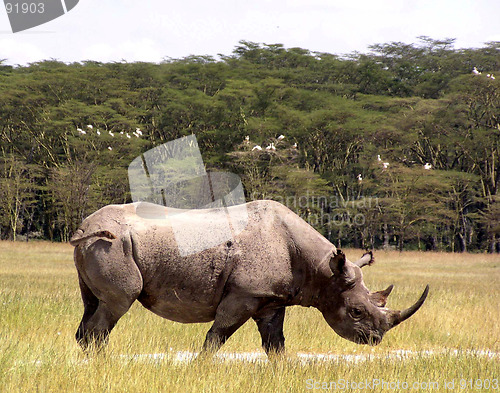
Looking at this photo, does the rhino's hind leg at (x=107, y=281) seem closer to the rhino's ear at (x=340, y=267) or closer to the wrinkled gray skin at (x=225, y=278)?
the wrinkled gray skin at (x=225, y=278)

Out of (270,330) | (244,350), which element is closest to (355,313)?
(270,330)

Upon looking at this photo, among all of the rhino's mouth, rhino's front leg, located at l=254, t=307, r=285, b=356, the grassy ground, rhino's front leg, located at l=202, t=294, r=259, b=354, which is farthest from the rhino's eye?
rhino's front leg, located at l=202, t=294, r=259, b=354

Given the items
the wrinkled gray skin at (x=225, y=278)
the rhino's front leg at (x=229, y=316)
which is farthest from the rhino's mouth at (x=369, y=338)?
the rhino's front leg at (x=229, y=316)

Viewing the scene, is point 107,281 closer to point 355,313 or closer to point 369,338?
point 355,313

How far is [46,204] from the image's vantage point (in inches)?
1882

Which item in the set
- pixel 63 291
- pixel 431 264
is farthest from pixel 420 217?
pixel 63 291

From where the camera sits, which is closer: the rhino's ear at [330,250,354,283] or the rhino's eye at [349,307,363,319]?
the rhino's ear at [330,250,354,283]

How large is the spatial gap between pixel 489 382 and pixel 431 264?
2367 centimetres

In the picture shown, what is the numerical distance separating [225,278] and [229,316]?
32 centimetres

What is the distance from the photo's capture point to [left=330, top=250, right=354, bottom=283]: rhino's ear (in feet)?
19.2

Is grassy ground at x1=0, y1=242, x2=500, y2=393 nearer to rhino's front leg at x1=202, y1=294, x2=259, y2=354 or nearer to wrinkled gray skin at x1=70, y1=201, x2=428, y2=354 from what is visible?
rhino's front leg at x1=202, y1=294, x2=259, y2=354

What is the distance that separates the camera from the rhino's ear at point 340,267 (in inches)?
231

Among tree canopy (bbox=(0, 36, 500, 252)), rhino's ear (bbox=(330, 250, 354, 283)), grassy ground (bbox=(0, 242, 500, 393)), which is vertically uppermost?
rhino's ear (bbox=(330, 250, 354, 283))

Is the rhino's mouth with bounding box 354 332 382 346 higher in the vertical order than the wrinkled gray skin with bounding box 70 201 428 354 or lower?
lower
